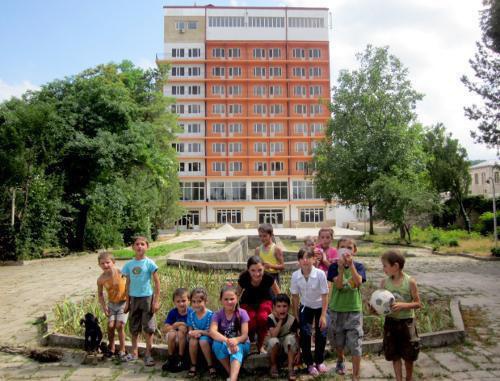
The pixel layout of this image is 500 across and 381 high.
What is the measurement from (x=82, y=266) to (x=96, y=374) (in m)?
11.5

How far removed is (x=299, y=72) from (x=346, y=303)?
5927cm

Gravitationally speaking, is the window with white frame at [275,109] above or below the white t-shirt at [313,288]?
above

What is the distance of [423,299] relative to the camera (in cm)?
802

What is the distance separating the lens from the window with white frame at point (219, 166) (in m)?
60.8

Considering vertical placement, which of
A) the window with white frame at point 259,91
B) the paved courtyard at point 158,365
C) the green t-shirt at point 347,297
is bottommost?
the paved courtyard at point 158,365

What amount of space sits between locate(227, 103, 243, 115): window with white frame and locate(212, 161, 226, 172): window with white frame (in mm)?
6878

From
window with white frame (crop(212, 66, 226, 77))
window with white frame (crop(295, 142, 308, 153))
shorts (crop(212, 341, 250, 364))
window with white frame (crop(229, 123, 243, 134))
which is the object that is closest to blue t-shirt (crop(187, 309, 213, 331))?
shorts (crop(212, 341, 250, 364))

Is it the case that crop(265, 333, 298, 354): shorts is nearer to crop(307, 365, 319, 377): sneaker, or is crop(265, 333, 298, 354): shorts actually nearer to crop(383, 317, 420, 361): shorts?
crop(307, 365, 319, 377): sneaker

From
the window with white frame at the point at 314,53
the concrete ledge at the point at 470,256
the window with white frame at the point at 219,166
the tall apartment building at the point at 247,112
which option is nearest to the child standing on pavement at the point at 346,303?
the concrete ledge at the point at 470,256

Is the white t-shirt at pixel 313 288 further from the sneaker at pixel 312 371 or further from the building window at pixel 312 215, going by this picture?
the building window at pixel 312 215

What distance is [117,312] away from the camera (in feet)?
18.3

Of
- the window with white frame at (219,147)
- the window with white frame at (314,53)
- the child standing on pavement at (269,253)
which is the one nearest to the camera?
the child standing on pavement at (269,253)

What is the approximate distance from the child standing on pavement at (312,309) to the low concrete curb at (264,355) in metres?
0.49

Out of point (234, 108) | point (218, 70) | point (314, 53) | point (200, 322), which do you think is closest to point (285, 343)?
point (200, 322)
